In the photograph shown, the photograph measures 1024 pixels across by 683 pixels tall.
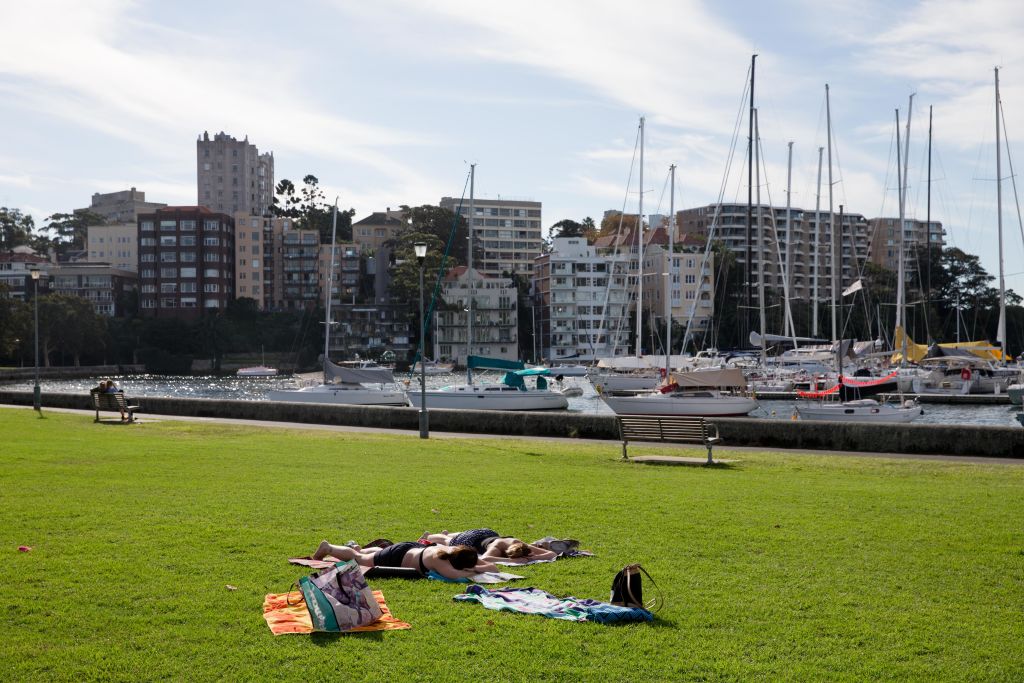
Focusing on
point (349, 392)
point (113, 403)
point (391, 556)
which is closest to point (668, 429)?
point (391, 556)

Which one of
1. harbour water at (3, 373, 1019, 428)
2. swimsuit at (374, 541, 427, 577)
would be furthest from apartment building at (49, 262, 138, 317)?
swimsuit at (374, 541, 427, 577)

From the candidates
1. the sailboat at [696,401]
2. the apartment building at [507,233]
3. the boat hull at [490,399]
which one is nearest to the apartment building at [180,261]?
the apartment building at [507,233]

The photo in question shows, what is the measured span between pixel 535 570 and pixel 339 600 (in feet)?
7.28

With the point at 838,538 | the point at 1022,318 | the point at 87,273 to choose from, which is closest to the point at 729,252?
the point at 1022,318

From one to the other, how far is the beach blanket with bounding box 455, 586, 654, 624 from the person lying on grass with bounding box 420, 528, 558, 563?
103 centimetres

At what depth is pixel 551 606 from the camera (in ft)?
26.8

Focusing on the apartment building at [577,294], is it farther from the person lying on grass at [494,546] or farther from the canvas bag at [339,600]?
the canvas bag at [339,600]

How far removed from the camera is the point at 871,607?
320 inches

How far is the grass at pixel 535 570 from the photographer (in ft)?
22.5

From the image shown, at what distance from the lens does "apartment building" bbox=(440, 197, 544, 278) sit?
185 meters

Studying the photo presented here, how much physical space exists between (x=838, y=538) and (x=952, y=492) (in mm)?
5109

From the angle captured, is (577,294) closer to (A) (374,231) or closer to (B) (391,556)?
(A) (374,231)

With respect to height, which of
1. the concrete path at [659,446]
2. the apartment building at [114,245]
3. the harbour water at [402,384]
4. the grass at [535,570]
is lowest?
the harbour water at [402,384]

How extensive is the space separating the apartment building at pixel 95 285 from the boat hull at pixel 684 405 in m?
126
